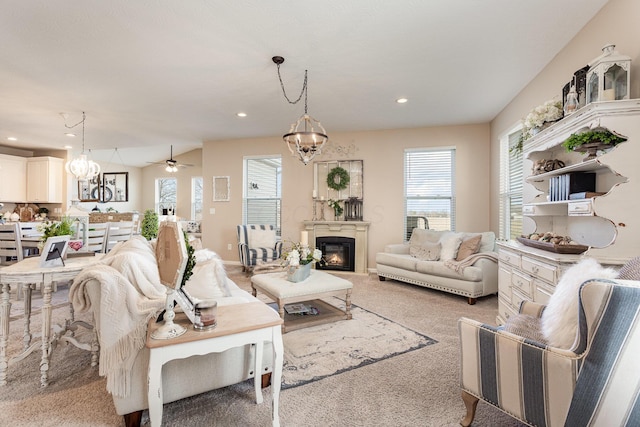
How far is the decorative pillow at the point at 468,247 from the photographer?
4176 millimetres

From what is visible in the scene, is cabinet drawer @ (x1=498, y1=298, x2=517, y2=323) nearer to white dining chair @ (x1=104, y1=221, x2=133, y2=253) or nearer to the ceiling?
the ceiling

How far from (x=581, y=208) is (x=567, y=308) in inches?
41.6

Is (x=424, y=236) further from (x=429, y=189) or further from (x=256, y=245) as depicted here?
(x=256, y=245)

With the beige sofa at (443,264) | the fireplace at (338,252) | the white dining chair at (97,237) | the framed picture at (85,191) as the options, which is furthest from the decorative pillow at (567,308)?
the framed picture at (85,191)

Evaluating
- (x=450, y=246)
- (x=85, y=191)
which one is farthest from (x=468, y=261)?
(x=85, y=191)

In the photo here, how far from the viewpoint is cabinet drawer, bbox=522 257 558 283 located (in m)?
2.03

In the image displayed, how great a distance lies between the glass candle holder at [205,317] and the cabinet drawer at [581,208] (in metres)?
2.34

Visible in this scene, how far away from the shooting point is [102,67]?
3.11 m

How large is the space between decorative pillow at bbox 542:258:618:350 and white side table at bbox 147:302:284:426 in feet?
4.12

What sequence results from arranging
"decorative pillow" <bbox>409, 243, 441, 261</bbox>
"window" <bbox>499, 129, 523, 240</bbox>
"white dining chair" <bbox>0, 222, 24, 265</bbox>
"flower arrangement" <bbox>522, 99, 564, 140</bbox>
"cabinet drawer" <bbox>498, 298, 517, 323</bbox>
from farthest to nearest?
"decorative pillow" <bbox>409, 243, 441, 261</bbox> < "window" <bbox>499, 129, 523, 240</bbox> < "white dining chair" <bbox>0, 222, 24, 265</bbox> < "cabinet drawer" <bbox>498, 298, 517, 323</bbox> < "flower arrangement" <bbox>522, 99, 564, 140</bbox>

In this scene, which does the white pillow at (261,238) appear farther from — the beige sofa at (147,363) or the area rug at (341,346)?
the beige sofa at (147,363)

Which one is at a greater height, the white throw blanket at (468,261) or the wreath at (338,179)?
the wreath at (338,179)

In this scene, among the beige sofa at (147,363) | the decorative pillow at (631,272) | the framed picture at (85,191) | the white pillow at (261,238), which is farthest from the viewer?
the framed picture at (85,191)

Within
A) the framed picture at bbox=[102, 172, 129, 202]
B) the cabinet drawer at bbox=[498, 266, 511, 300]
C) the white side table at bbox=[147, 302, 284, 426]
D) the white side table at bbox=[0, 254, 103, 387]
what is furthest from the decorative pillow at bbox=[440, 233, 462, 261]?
the framed picture at bbox=[102, 172, 129, 202]
